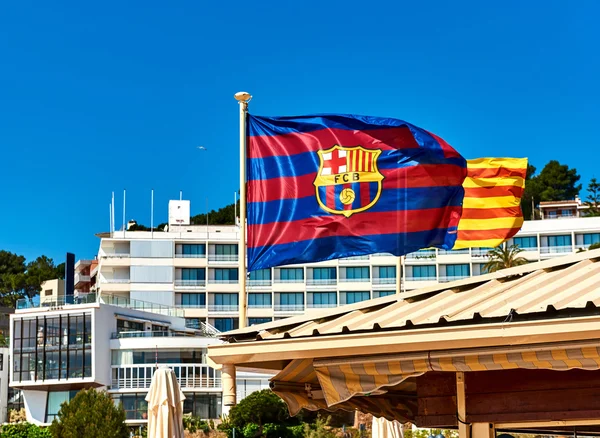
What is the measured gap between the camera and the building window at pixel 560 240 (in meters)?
99.4

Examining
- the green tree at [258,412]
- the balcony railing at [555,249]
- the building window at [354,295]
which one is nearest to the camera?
the green tree at [258,412]

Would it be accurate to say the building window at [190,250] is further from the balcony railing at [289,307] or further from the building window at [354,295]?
the building window at [354,295]

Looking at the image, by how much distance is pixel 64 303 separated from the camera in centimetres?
8312

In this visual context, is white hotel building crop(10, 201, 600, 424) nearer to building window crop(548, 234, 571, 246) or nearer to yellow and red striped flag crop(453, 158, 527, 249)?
building window crop(548, 234, 571, 246)

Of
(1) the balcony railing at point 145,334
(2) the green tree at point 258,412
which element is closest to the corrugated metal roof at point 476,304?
(2) the green tree at point 258,412

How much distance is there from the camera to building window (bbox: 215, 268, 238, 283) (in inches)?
4090

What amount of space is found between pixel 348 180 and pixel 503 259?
75147 millimetres

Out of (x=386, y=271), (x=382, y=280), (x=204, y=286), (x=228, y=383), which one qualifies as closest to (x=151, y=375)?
(x=204, y=286)

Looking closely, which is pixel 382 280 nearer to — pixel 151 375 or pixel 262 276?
pixel 262 276

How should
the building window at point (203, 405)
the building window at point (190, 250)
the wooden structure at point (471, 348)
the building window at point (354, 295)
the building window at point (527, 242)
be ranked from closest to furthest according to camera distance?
the wooden structure at point (471, 348) → the building window at point (203, 405) → the building window at point (527, 242) → the building window at point (354, 295) → the building window at point (190, 250)

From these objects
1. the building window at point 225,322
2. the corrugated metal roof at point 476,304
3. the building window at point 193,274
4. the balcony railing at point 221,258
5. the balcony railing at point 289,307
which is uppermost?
the balcony railing at point 221,258

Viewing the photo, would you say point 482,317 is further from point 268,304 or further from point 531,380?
point 268,304

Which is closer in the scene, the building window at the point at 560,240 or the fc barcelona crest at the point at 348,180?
the fc barcelona crest at the point at 348,180

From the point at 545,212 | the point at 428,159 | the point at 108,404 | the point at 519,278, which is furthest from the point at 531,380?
the point at 545,212
